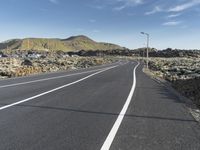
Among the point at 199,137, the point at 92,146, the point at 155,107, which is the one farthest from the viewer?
the point at 155,107

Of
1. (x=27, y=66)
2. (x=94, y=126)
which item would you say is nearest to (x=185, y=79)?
(x=94, y=126)

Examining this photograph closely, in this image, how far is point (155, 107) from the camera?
1159 centimetres

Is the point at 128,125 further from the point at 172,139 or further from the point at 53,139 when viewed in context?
the point at 53,139

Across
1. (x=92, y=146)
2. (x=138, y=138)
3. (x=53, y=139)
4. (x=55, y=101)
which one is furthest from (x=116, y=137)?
(x=55, y=101)

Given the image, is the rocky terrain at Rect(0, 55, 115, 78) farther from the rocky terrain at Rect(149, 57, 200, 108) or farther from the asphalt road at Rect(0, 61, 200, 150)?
the asphalt road at Rect(0, 61, 200, 150)

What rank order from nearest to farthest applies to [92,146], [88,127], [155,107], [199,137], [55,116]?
[92,146] → [199,137] → [88,127] → [55,116] → [155,107]

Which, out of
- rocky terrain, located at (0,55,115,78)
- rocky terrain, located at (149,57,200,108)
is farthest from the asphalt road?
rocky terrain, located at (0,55,115,78)

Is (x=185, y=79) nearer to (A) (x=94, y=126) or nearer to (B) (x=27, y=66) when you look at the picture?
(A) (x=94, y=126)

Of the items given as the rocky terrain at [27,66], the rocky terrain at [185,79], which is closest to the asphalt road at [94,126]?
the rocky terrain at [185,79]

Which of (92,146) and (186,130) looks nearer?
(92,146)

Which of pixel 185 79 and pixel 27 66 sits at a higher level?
pixel 27 66

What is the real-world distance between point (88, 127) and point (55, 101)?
461cm

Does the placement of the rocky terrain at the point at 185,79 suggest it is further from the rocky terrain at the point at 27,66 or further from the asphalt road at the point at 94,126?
the rocky terrain at the point at 27,66

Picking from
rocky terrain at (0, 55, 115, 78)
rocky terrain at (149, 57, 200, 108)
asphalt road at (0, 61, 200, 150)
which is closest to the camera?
asphalt road at (0, 61, 200, 150)
